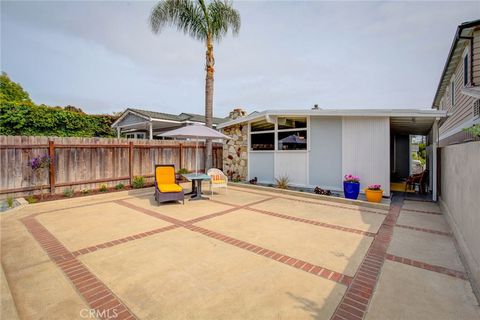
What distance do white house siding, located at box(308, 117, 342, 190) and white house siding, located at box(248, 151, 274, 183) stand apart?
79.0 inches

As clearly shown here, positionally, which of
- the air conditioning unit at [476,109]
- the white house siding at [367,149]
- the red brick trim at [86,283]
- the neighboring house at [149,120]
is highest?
the neighboring house at [149,120]

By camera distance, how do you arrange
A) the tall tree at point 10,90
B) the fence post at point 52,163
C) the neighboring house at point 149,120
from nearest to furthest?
the fence post at point 52,163
the neighboring house at point 149,120
the tall tree at point 10,90

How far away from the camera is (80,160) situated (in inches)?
346

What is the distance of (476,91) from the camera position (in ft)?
16.1

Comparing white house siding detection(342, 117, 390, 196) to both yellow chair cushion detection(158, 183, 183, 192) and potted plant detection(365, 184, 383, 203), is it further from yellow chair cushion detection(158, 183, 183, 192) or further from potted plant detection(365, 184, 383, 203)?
yellow chair cushion detection(158, 183, 183, 192)

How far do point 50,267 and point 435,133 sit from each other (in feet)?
37.2

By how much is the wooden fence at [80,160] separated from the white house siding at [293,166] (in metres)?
4.90

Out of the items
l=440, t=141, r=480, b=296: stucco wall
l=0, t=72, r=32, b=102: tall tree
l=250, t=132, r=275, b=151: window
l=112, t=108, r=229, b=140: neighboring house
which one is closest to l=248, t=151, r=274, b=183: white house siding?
l=250, t=132, r=275, b=151: window

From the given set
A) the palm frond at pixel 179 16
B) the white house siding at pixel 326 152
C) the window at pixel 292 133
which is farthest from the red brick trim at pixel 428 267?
the palm frond at pixel 179 16

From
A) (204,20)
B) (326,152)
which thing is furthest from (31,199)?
(326,152)

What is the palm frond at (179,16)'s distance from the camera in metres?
10.8

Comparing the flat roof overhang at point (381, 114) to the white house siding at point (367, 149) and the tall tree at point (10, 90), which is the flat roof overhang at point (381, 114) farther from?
the tall tree at point (10, 90)

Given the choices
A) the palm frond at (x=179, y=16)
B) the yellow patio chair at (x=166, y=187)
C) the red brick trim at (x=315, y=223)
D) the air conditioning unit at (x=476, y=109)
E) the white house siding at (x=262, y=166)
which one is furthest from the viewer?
the white house siding at (x=262, y=166)

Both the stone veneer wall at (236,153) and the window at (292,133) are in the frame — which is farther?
the stone veneer wall at (236,153)
